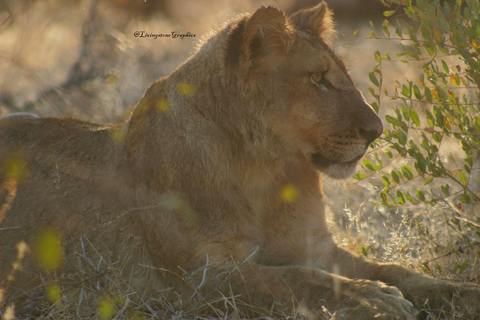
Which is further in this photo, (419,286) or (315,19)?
(315,19)

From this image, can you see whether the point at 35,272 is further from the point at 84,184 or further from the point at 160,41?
the point at 160,41

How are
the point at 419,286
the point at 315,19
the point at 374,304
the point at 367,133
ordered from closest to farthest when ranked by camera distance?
the point at 374,304
the point at 419,286
the point at 367,133
the point at 315,19

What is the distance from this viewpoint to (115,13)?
29.1 ft

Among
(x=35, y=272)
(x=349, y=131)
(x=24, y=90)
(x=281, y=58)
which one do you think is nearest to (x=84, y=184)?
(x=35, y=272)

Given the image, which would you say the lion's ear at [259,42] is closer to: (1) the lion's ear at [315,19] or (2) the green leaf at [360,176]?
(1) the lion's ear at [315,19]

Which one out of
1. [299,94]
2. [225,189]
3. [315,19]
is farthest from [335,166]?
[315,19]

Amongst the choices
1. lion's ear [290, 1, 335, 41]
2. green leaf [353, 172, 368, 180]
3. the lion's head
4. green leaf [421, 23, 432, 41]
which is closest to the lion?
the lion's head

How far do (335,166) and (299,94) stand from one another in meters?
0.44

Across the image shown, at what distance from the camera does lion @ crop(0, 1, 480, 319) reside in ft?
8.88

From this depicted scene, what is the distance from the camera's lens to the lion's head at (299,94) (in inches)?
113

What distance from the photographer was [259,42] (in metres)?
2.88

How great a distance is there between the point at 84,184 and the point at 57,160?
28 cm

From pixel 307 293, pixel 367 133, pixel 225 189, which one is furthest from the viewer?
pixel 367 133

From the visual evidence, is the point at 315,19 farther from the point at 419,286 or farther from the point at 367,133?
the point at 419,286
